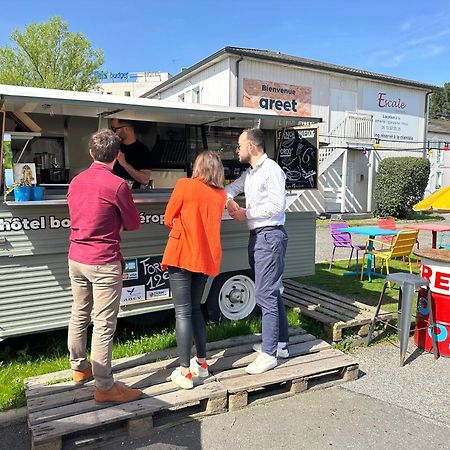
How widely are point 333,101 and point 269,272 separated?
54.8ft

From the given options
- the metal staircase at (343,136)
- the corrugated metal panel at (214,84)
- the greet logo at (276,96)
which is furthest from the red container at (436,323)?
the metal staircase at (343,136)

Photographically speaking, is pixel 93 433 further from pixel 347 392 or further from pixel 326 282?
pixel 326 282

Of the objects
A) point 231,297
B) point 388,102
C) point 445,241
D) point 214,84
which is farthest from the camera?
point 388,102

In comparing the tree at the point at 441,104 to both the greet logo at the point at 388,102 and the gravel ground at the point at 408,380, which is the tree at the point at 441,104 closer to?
the greet logo at the point at 388,102

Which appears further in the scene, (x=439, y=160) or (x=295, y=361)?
(x=439, y=160)

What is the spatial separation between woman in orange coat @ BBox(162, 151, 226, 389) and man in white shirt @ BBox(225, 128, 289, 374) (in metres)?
0.40

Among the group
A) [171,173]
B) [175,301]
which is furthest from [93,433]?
[171,173]

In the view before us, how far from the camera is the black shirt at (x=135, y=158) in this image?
17.2 ft

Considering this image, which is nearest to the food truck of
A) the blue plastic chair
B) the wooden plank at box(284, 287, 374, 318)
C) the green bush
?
the wooden plank at box(284, 287, 374, 318)

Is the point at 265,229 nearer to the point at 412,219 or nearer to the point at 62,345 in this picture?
the point at 62,345

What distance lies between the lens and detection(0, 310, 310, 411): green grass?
3.52 m

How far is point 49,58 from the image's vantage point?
24.8 meters

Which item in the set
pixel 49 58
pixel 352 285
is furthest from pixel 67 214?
pixel 49 58

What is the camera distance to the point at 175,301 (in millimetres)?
3229
